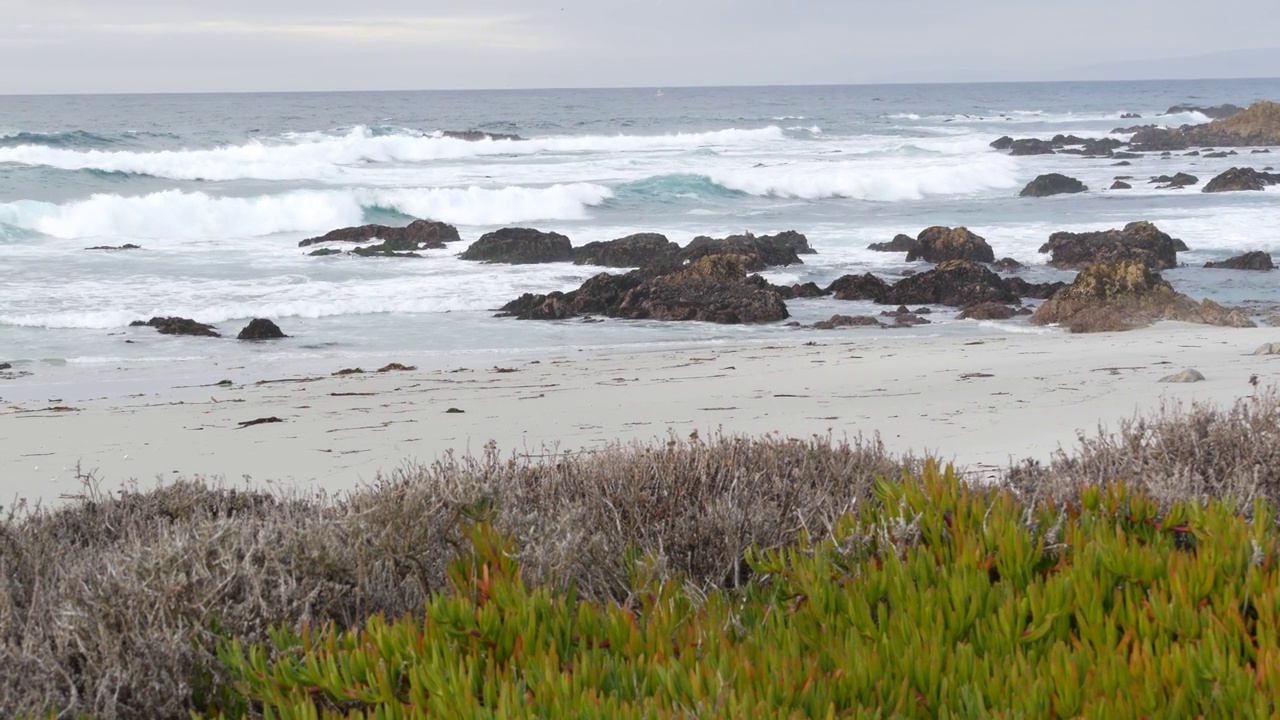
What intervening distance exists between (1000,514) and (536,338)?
10.9 meters

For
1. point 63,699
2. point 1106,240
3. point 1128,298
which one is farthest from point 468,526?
point 1106,240

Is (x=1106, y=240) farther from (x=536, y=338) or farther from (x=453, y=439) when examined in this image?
(x=453, y=439)

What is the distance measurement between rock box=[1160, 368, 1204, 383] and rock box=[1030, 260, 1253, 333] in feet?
16.3

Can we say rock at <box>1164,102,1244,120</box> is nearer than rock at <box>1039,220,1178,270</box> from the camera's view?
No

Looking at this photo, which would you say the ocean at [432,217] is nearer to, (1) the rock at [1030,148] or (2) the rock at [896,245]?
(2) the rock at [896,245]

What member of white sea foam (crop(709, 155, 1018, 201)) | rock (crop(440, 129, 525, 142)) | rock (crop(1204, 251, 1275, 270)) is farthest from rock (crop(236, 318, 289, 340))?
rock (crop(440, 129, 525, 142))

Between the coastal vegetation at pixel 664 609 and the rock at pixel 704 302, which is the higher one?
the coastal vegetation at pixel 664 609

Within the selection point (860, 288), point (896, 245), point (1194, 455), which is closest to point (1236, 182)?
point (896, 245)

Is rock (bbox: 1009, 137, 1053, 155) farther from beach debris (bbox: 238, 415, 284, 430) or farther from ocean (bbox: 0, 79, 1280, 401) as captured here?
beach debris (bbox: 238, 415, 284, 430)

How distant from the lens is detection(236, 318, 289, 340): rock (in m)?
13.0

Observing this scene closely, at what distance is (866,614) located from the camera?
7.19ft

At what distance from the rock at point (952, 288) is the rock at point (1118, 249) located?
3.59m

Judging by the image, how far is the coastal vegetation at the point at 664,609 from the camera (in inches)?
70.7

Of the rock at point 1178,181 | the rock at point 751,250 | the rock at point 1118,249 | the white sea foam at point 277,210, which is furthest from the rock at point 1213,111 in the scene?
the rock at point 751,250
